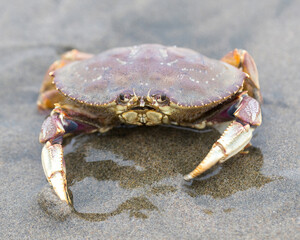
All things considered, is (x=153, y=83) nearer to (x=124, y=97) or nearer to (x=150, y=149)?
A: (x=124, y=97)

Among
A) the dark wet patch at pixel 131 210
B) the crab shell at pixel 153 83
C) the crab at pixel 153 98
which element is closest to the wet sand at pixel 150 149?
the dark wet patch at pixel 131 210

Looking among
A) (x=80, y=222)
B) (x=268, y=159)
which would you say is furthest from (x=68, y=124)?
(x=268, y=159)

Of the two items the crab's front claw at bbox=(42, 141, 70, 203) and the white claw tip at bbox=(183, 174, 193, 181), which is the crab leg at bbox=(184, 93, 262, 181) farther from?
the crab's front claw at bbox=(42, 141, 70, 203)

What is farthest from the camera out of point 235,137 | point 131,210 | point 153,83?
point 153,83

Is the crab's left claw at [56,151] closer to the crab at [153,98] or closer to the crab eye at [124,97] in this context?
the crab at [153,98]

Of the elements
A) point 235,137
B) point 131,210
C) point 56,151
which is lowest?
point 131,210

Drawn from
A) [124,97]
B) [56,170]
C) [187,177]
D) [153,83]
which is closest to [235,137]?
[187,177]

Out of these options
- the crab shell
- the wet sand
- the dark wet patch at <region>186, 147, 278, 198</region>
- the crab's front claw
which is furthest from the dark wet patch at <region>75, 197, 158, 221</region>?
the crab shell
